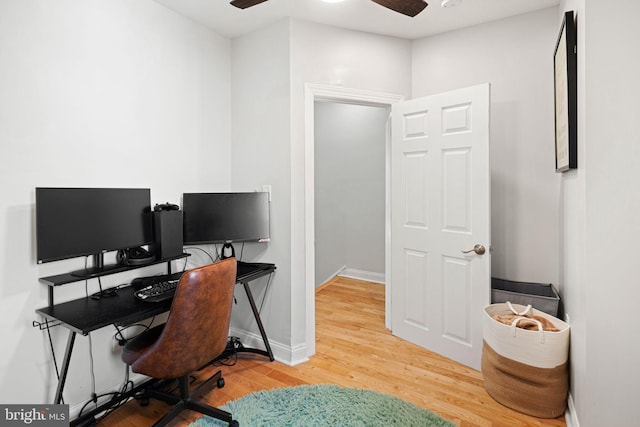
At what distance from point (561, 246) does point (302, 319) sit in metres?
2.02

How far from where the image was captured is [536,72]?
2.54m

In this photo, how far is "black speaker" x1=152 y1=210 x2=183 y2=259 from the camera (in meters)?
2.13

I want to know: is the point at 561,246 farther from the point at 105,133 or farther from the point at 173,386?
the point at 105,133

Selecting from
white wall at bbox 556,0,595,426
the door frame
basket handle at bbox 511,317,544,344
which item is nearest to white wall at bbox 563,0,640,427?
white wall at bbox 556,0,595,426

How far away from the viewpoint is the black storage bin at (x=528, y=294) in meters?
2.29

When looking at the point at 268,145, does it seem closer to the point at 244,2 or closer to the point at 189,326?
the point at 244,2

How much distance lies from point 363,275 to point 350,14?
3273 mm

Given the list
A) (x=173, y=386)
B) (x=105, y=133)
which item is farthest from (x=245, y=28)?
(x=173, y=386)

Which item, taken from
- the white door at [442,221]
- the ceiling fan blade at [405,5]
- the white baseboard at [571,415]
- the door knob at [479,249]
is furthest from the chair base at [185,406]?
the ceiling fan blade at [405,5]

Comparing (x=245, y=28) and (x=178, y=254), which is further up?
(x=245, y=28)

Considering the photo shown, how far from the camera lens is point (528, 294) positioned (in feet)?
8.18

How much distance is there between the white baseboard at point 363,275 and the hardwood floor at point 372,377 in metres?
1.32

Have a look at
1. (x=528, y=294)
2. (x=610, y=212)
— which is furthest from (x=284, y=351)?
(x=610, y=212)

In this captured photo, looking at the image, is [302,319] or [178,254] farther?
[302,319]
